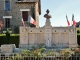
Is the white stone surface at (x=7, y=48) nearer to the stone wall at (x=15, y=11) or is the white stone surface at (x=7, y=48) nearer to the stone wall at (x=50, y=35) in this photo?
the stone wall at (x=50, y=35)

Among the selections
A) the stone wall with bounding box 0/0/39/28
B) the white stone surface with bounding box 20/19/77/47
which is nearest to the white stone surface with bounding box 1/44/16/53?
the white stone surface with bounding box 20/19/77/47

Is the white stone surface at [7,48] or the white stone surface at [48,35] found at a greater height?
the white stone surface at [48,35]

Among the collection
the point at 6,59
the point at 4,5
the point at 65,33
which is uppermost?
the point at 4,5

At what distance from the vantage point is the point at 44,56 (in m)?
14.2

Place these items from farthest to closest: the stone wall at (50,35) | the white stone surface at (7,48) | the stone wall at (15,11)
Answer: the stone wall at (15,11)
the stone wall at (50,35)
the white stone surface at (7,48)

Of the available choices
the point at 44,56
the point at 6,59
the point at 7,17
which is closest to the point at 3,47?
the point at 6,59

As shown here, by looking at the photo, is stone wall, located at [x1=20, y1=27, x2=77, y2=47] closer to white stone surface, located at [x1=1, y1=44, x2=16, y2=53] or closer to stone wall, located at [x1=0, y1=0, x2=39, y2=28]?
white stone surface, located at [x1=1, y1=44, x2=16, y2=53]

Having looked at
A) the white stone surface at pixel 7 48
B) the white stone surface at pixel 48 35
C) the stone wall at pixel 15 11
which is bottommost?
the white stone surface at pixel 7 48

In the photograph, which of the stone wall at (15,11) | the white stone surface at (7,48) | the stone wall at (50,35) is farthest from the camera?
the stone wall at (15,11)

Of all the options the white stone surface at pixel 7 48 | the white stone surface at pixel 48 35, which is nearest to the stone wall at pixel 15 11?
the white stone surface at pixel 48 35

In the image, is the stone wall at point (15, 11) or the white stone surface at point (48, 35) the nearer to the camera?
the white stone surface at point (48, 35)

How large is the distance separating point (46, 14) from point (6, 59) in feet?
27.0

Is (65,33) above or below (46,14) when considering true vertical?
below

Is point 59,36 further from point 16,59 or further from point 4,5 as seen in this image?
point 4,5
